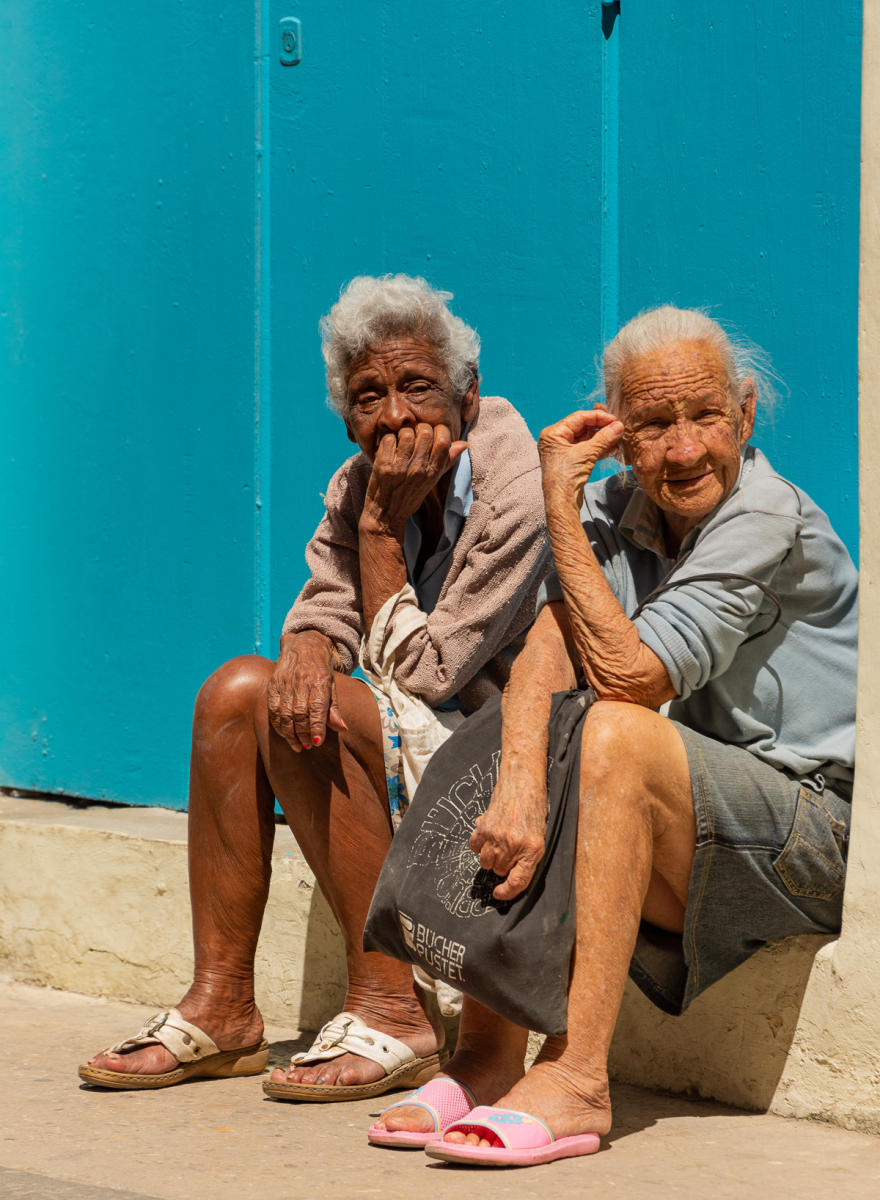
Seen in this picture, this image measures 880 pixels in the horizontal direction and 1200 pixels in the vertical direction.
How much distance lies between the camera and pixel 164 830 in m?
4.39

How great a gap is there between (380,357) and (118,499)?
1709 mm

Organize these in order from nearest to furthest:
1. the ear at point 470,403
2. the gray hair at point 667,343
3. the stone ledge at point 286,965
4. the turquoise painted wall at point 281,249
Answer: the stone ledge at point 286,965 → the gray hair at point 667,343 → the ear at point 470,403 → the turquoise painted wall at point 281,249

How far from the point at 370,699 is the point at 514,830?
693 millimetres

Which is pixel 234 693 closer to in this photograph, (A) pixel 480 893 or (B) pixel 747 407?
(A) pixel 480 893

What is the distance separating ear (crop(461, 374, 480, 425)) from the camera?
3582 mm

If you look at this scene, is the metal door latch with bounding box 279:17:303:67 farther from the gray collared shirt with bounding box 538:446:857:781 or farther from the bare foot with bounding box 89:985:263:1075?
the bare foot with bounding box 89:985:263:1075

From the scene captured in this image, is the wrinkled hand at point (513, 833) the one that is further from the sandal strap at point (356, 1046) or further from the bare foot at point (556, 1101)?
the sandal strap at point (356, 1046)

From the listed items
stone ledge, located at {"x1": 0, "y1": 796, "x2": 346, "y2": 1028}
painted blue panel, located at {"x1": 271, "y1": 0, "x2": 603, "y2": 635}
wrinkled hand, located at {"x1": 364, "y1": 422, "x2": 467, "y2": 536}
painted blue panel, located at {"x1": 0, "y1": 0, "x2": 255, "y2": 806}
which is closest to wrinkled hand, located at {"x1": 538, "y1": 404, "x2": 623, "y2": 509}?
wrinkled hand, located at {"x1": 364, "y1": 422, "x2": 467, "y2": 536}

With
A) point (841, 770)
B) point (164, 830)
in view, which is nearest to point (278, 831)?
point (164, 830)

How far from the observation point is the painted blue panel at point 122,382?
4.68 metres

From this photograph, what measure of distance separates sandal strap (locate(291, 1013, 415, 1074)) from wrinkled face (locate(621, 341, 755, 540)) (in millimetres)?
1223

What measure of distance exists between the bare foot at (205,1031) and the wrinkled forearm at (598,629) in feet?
3.68

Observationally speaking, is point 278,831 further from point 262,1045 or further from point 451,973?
point 451,973

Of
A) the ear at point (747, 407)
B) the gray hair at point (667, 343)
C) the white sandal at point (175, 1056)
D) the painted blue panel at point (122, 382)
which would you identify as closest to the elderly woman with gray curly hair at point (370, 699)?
the white sandal at point (175, 1056)
